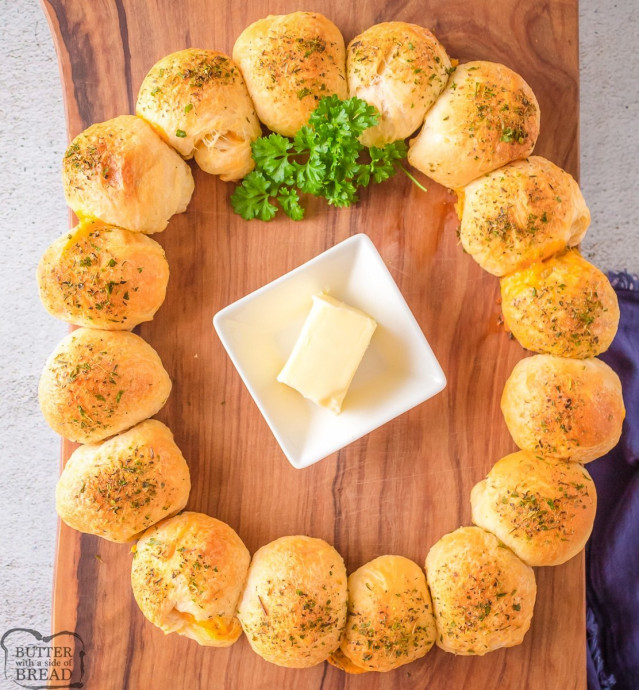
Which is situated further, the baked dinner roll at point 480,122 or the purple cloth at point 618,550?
the purple cloth at point 618,550

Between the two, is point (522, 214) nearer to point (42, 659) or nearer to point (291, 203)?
point (291, 203)

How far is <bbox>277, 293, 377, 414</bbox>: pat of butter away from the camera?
246cm

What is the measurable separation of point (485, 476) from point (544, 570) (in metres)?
0.44

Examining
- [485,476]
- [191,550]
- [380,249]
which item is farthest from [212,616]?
[380,249]

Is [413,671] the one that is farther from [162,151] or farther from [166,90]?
[166,90]

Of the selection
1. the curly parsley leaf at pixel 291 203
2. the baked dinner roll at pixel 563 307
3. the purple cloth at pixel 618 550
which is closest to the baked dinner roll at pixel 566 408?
the baked dinner roll at pixel 563 307

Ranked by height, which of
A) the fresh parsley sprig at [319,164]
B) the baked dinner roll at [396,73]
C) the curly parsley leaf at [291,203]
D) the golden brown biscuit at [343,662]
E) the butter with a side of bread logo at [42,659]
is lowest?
the butter with a side of bread logo at [42,659]

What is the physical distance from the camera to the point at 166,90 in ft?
8.16

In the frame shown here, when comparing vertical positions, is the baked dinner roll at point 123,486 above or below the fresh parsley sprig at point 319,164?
below

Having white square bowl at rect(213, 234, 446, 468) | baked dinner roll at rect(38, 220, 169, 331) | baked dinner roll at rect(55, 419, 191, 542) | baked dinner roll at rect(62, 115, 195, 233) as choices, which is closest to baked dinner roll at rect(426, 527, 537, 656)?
white square bowl at rect(213, 234, 446, 468)

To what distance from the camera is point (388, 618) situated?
248 centimetres

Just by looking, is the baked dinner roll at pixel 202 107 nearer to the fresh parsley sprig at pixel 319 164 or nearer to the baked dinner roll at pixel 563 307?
the fresh parsley sprig at pixel 319 164

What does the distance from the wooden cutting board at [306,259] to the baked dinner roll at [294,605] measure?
179 mm

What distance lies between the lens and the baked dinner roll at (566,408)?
98.1 inches
